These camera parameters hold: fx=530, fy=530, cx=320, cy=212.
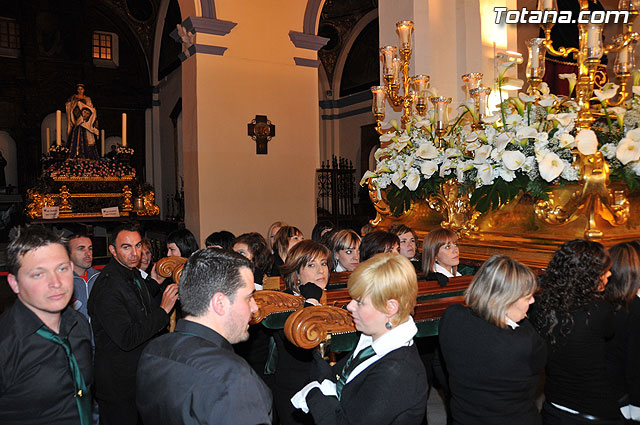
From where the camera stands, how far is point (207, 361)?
65.0 inches

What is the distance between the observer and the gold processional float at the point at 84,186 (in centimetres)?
965

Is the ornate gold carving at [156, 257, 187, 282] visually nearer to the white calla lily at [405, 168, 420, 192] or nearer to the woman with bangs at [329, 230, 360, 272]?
the woman with bangs at [329, 230, 360, 272]

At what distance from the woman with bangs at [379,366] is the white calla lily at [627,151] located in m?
1.85

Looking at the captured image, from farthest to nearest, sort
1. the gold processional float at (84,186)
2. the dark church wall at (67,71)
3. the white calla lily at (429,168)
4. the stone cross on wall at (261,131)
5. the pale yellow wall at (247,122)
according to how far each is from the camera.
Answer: the dark church wall at (67,71) < the gold processional float at (84,186) < the stone cross on wall at (261,131) < the pale yellow wall at (247,122) < the white calla lily at (429,168)

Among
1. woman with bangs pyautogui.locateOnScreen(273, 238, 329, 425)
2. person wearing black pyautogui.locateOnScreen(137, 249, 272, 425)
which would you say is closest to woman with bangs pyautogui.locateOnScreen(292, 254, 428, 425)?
person wearing black pyautogui.locateOnScreen(137, 249, 272, 425)

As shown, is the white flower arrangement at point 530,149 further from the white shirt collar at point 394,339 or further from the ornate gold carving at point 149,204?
the ornate gold carving at point 149,204

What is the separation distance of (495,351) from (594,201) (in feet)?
5.11

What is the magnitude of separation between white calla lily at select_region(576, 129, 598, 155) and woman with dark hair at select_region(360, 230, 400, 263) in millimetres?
1418

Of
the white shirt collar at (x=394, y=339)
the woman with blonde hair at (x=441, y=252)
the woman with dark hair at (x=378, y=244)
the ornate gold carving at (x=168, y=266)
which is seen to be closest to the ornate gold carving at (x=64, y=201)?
the ornate gold carving at (x=168, y=266)

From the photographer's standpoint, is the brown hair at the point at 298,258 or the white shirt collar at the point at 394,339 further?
the brown hair at the point at 298,258

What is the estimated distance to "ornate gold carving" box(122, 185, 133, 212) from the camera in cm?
1040

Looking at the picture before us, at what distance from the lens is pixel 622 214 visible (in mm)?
3260

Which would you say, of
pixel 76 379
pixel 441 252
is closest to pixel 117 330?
pixel 76 379

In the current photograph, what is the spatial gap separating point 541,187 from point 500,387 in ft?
5.49
